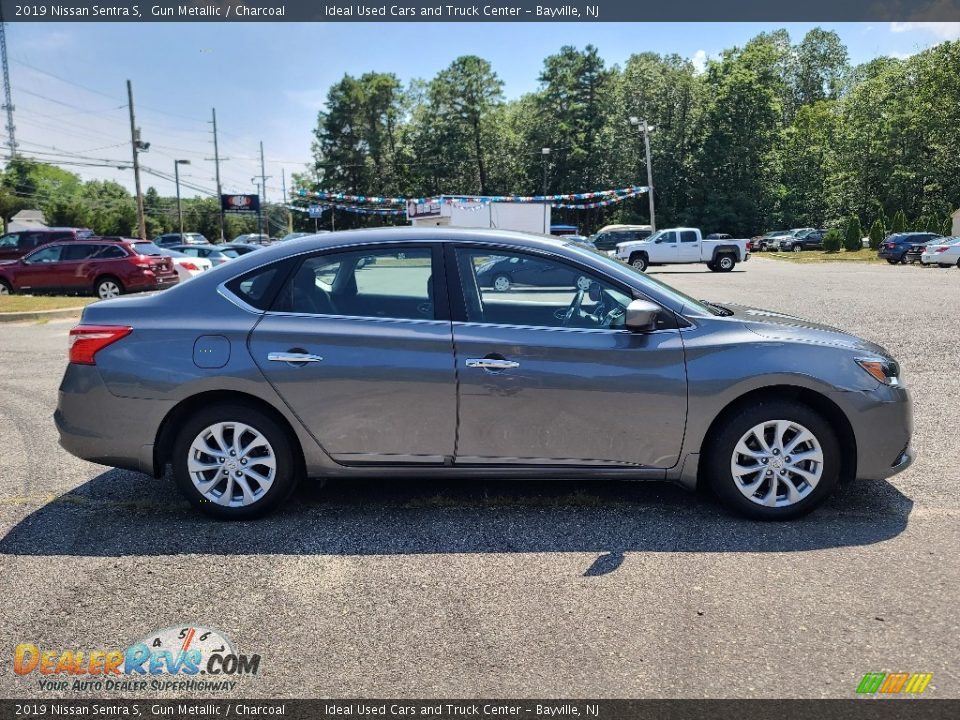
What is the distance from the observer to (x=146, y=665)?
2988mm

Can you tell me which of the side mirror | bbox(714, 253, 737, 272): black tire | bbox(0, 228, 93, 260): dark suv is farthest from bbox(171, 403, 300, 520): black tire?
bbox(714, 253, 737, 272): black tire

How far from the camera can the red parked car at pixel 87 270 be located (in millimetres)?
19266

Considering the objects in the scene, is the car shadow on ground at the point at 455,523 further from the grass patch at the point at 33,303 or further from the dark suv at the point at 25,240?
the dark suv at the point at 25,240

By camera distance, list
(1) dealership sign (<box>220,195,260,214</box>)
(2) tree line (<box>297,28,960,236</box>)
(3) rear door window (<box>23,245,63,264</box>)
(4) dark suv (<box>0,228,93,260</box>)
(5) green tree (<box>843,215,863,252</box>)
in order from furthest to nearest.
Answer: (1) dealership sign (<box>220,195,260,214</box>) → (2) tree line (<box>297,28,960,236</box>) → (5) green tree (<box>843,215,863,252</box>) → (4) dark suv (<box>0,228,93,260</box>) → (3) rear door window (<box>23,245,63,264</box>)

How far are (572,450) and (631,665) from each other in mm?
1477

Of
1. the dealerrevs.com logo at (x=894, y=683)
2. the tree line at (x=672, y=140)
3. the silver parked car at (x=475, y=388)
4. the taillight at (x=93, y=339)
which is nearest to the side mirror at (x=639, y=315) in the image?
the silver parked car at (x=475, y=388)

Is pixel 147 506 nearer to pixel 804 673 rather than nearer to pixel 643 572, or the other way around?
pixel 643 572

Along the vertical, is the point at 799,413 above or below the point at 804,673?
above

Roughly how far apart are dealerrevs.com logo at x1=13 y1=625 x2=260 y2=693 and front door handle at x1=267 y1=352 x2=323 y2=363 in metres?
1.56

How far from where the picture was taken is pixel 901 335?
437 inches

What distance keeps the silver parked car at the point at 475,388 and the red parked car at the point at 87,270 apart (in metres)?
16.3

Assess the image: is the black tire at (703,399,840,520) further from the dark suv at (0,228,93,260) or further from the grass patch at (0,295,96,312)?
the dark suv at (0,228,93,260)

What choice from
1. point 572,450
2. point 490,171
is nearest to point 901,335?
point 572,450

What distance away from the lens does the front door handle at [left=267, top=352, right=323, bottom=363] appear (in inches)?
168
